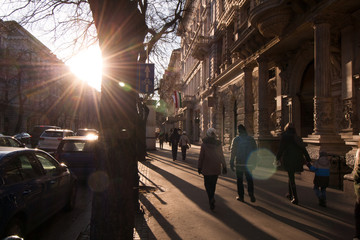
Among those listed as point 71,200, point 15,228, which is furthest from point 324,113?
point 15,228

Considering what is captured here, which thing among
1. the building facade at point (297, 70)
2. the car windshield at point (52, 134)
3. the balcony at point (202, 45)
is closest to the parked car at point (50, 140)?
the car windshield at point (52, 134)

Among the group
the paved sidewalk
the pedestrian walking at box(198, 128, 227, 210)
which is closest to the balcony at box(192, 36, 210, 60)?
the paved sidewalk

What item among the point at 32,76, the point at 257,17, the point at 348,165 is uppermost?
the point at 32,76

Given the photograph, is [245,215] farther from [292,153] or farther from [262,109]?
[262,109]

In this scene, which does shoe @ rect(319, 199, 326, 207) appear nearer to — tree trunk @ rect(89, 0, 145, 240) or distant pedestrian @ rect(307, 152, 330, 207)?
distant pedestrian @ rect(307, 152, 330, 207)

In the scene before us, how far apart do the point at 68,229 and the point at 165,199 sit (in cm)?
268

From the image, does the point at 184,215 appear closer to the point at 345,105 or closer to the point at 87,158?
the point at 87,158

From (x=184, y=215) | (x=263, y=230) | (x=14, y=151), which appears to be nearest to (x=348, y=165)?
(x=263, y=230)

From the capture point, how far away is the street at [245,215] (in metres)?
4.68

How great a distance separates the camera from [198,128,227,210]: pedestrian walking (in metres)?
6.09

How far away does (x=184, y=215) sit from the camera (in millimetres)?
5750

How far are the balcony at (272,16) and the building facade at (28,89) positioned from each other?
53.0 feet

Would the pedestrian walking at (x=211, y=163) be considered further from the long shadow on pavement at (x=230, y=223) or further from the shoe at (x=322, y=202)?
the shoe at (x=322, y=202)

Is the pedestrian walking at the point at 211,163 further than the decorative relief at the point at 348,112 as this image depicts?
No
